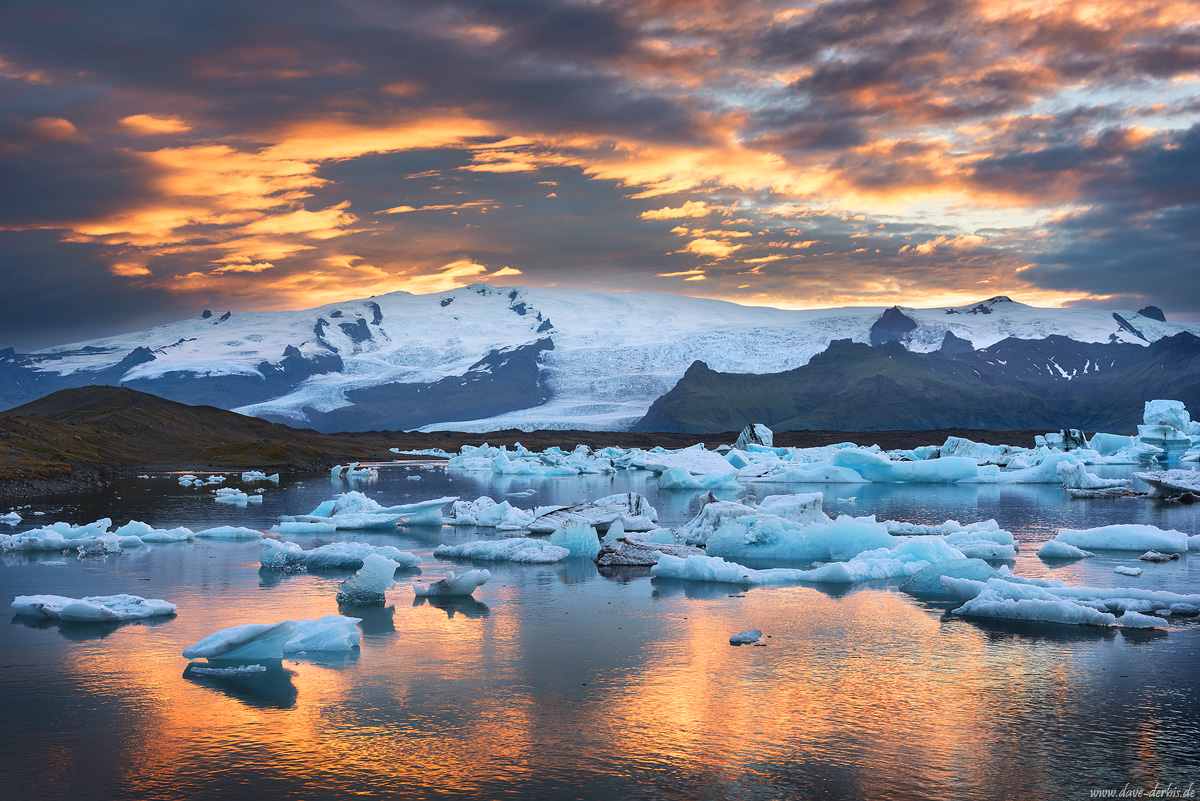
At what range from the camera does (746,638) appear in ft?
41.3

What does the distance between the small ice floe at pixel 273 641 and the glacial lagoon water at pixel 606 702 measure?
0.38 meters

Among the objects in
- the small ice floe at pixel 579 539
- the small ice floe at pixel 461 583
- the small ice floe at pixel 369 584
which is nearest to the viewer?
the small ice floe at pixel 369 584

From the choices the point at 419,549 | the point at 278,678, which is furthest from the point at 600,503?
the point at 278,678

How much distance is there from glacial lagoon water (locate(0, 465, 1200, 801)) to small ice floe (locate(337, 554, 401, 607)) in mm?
360

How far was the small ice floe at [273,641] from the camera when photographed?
11.2m

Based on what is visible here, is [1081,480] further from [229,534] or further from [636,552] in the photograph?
[229,534]

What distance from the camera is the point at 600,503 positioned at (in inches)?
1008

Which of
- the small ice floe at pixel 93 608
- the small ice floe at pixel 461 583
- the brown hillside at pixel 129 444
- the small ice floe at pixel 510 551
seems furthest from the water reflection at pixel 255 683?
the brown hillside at pixel 129 444

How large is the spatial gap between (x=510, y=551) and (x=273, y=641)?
9.74 metres

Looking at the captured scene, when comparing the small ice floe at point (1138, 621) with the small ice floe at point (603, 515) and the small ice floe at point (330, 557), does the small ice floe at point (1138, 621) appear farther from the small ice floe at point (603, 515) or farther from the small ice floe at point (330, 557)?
the small ice floe at point (330, 557)

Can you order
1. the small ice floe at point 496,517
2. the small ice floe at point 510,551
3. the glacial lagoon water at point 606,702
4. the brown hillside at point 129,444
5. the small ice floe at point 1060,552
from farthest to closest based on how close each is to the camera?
1. the brown hillside at point 129,444
2. the small ice floe at point 496,517
3. the small ice floe at point 510,551
4. the small ice floe at point 1060,552
5. the glacial lagoon water at point 606,702

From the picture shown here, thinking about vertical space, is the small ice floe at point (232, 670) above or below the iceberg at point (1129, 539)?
below

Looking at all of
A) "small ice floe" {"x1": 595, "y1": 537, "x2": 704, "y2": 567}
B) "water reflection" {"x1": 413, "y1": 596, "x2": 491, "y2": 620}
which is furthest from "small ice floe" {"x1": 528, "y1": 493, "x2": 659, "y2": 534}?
"water reflection" {"x1": 413, "y1": 596, "x2": 491, "y2": 620}

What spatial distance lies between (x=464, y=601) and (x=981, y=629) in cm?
795
